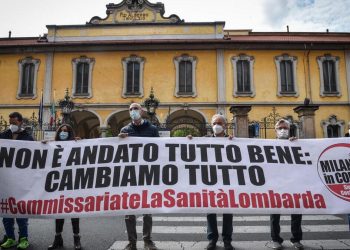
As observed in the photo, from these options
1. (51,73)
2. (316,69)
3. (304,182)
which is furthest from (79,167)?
(316,69)

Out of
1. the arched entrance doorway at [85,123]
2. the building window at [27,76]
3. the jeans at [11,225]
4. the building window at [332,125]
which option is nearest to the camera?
the jeans at [11,225]

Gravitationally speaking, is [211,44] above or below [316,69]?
above

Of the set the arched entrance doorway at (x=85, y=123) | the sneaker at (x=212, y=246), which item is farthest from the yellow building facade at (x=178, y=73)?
the sneaker at (x=212, y=246)

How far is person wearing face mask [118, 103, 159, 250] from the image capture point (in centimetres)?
452

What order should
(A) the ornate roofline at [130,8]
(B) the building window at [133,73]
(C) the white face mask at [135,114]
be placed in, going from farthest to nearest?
(A) the ornate roofline at [130,8] → (B) the building window at [133,73] → (C) the white face mask at [135,114]

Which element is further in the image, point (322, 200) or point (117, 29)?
point (117, 29)

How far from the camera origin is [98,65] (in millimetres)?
21859

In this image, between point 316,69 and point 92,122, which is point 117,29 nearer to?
point 92,122

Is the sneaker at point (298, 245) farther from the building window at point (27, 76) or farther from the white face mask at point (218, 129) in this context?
the building window at point (27, 76)

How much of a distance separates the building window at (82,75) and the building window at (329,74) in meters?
15.9

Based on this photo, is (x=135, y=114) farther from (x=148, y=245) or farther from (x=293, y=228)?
(x=293, y=228)

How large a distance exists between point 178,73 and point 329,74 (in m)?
10.5

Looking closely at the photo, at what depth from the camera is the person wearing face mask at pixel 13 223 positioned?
4707 mm

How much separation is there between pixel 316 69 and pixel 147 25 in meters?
12.2
